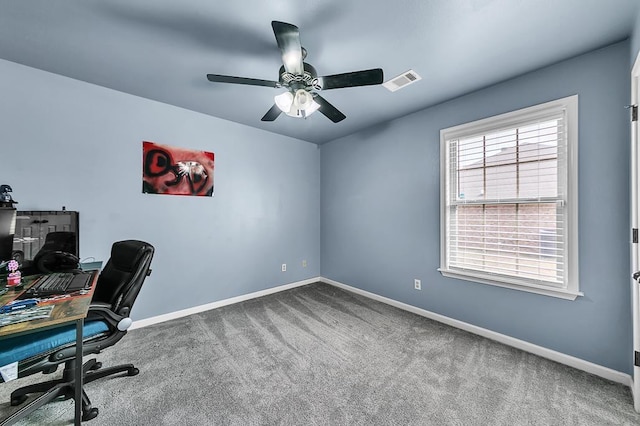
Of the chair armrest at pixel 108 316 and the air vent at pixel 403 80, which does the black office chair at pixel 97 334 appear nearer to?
the chair armrest at pixel 108 316

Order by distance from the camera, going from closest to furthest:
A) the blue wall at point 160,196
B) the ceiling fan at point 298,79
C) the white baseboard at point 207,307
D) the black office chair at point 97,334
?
the black office chair at point 97,334
the ceiling fan at point 298,79
the blue wall at point 160,196
the white baseboard at point 207,307

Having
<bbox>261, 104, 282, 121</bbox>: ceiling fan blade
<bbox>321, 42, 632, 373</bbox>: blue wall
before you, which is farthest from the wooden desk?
<bbox>321, 42, 632, 373</bbox>: blue wall

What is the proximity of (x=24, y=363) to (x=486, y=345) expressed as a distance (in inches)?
127

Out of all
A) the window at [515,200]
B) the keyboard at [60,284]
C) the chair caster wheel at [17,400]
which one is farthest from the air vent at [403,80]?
the chair caster wheel at [17,400]

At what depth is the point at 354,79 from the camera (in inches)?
65.8

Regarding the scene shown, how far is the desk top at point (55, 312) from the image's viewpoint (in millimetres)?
1067

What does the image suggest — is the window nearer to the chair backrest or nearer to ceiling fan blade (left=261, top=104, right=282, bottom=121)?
ceiling fan blade (left=261, top=104, right=282, bottom=121)

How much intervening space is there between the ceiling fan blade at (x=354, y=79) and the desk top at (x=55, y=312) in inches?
76.5

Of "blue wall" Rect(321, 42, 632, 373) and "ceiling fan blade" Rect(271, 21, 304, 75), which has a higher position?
"ceiling fan blade" Rect(271, 21, 304, 75)

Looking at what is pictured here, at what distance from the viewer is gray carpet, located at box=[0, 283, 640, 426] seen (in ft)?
4.98

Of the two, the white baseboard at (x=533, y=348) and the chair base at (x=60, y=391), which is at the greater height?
the chair base at (x=60, y=391)

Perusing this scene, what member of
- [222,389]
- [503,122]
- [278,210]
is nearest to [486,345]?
[503,122]

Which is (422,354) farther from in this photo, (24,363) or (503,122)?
(24,363)

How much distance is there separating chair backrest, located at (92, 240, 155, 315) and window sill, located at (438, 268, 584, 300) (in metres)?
2.81
